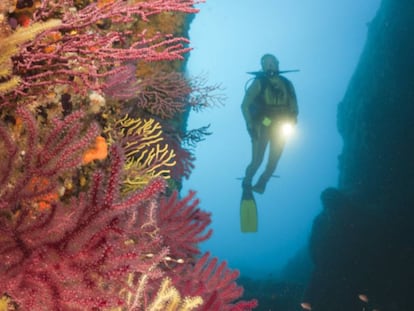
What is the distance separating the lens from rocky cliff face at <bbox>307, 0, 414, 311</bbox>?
53.4 feet

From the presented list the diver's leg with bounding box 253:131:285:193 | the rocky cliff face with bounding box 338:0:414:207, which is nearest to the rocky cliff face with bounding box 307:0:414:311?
the rocky cliff face with bounding box 338:0:414:207

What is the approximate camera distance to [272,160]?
1352cm

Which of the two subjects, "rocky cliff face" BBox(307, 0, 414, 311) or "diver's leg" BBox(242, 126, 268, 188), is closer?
"diver's leg" BBox(242, 126, 268, 188)

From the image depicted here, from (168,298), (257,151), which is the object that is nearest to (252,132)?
(257,151)

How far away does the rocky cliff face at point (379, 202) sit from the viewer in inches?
641

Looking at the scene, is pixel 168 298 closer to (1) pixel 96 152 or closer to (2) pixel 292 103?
(1) pixel 96 152

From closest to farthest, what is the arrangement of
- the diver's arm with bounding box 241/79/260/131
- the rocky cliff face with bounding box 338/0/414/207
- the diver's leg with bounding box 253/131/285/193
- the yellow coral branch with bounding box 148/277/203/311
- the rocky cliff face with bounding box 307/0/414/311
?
the yellow coral branch with bounding box 148/277/203/311, the diver's arm with bounding box 241/79/260/131, the diver's leg with bounding box 253/131/285/193, the rocky cliff face with bounding box 307/0/414/311, the rocky cliff face with bounding box 338/0/414/207

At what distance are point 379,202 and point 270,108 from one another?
10109mm

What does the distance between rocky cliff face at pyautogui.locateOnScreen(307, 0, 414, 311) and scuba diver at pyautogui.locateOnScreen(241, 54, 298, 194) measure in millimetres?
7322

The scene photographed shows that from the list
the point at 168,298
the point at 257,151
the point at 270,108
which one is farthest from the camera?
the point at 257,151

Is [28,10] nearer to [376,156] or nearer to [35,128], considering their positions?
[35,128]

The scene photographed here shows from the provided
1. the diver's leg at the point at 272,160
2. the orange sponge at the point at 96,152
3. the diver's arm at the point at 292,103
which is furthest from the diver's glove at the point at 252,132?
the orange sponge at the point at 96,152

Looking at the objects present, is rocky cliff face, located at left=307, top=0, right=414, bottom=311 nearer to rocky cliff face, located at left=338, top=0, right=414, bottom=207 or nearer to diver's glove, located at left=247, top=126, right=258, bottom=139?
rocky cliff face, located at left=338, top=0, right=414, bottom=207

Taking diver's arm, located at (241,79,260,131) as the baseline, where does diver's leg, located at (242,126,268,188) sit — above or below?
below
